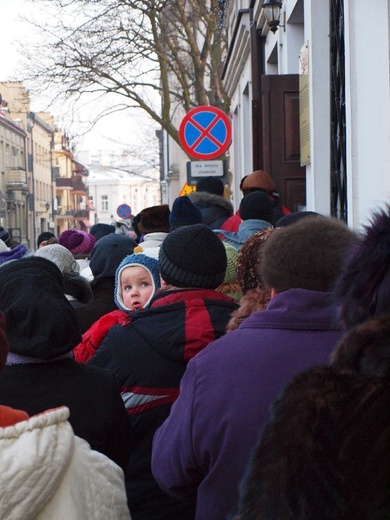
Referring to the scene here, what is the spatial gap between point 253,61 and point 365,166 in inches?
342

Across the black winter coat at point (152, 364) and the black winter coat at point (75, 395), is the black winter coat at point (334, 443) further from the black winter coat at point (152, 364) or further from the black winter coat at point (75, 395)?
the black winter coat at point (152, 364)

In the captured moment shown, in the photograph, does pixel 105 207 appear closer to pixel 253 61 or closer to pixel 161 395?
pixel 253 61

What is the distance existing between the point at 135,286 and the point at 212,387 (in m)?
2.40

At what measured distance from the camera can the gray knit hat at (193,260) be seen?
4176mm

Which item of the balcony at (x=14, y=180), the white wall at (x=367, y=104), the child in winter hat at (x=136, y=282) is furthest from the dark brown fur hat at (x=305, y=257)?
the balcony at (x=14, y=180)

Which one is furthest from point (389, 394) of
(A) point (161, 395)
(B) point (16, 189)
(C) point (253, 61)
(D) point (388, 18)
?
(B) point (16, 189)

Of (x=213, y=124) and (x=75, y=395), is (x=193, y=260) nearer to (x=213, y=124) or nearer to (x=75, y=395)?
(x=75, y=395)

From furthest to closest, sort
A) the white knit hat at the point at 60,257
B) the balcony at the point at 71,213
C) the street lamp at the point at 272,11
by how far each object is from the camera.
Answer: the balcony at the point at 71,213 → the street lamp at the point at 272,11 → the white knit hat at the point at 60,257

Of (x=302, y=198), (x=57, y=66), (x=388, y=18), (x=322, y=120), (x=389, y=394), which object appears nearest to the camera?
(x=389, y=394)

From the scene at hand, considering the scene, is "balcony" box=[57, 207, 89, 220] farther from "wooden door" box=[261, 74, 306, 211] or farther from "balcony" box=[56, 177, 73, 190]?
"wooden door" box=[261, 74, 306, 211]

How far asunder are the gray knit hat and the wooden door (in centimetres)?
813

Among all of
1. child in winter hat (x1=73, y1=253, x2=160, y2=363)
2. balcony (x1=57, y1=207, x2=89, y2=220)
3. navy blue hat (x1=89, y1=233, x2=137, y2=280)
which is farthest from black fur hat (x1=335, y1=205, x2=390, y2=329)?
balcony (x1=57, y1=207, x2=89, y2=220)

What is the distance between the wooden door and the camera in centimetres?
1220

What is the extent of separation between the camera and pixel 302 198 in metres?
12.7
